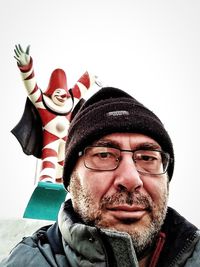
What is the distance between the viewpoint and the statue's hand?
1979 millimetres

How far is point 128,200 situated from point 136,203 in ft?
0.06

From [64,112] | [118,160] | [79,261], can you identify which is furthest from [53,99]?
[79,261]

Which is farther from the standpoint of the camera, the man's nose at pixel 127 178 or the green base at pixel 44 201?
the green base at pixel 44 201

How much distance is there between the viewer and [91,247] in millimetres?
576

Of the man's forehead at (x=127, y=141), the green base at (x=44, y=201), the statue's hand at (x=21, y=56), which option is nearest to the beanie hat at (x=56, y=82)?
the statue's hand at (x=21, y=56)

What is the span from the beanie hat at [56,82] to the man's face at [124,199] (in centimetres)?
152

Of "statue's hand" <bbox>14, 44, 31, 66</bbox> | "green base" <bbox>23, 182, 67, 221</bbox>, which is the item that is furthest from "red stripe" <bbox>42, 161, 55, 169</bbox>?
"statue's hand" <bbox>14, 44, 31, 66</bbox>

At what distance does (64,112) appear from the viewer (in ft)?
7.01

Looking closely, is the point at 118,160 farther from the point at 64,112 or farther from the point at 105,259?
the point at 64,112

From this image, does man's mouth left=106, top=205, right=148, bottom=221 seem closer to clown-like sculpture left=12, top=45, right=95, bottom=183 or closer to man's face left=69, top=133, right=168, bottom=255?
man's face left=69, top=133, right=168, bottom=255

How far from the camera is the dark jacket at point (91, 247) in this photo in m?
0.55

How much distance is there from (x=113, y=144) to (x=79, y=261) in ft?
0.88

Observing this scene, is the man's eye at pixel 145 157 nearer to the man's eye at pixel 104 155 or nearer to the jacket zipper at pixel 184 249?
the man's eye at pixel 104 155

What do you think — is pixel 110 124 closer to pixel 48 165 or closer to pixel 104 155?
pixel 104 155
